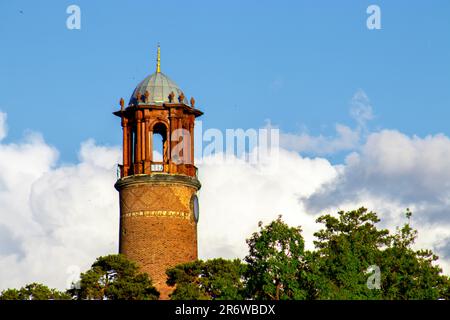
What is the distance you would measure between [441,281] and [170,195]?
2000cm

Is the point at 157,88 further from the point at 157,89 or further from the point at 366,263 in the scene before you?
the point at 366,263

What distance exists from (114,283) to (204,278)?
579cm

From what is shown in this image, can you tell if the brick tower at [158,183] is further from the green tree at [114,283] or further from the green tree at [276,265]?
the green tree at [276,265]

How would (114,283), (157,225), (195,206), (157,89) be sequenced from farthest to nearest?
1. (157,89)
2. (195,206)
3. (157,225)
4. (114,283)

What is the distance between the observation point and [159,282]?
100562 millimetres

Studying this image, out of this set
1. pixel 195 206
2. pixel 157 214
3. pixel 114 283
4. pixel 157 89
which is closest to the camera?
pixel 114 283

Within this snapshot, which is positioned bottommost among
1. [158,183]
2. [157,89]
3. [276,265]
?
[276,265]

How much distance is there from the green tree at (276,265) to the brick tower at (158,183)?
22693 millimetres

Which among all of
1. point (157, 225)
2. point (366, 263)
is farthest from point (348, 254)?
point (157, 225)

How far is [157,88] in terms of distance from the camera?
106 metres

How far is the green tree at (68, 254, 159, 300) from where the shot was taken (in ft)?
296

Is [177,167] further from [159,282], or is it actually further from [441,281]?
[441,281]

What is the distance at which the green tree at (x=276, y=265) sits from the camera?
75.8 meters
